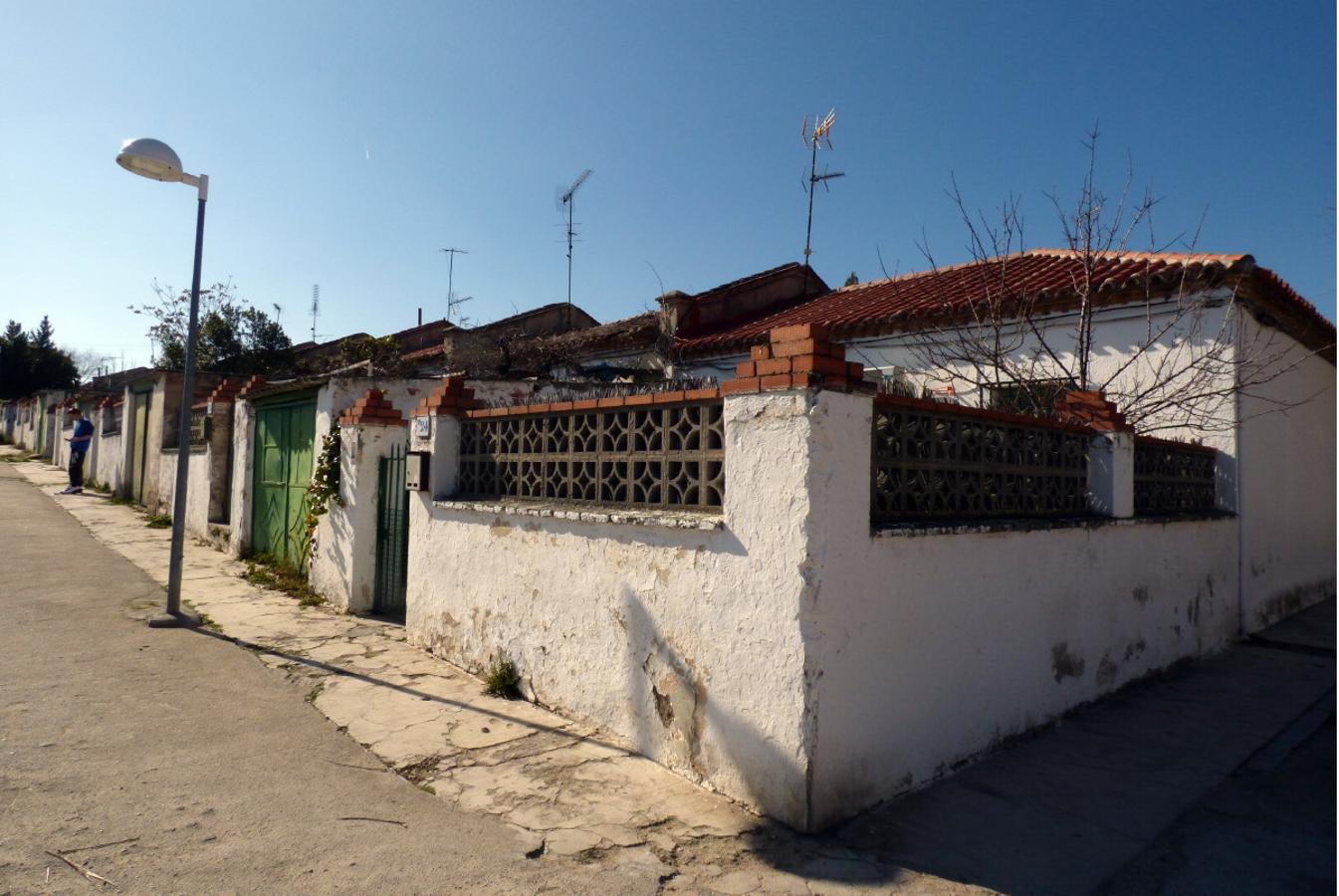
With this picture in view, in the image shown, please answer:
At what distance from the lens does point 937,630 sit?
13.6ft

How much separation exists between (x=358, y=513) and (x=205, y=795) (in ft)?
13.8

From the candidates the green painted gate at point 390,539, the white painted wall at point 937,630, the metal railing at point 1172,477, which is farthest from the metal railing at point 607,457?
the metal railing at point 1172,477

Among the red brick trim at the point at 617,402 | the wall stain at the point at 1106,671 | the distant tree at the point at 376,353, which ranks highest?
the distant tree at the point at 376,353

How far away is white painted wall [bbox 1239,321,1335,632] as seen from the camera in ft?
27.1

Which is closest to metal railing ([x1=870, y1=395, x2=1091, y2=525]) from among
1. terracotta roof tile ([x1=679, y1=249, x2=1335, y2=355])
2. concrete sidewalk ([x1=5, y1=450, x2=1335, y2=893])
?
concrete sidewalk ([x1=5, y1=450, x2=1335, y2=893])

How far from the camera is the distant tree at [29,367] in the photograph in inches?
1601

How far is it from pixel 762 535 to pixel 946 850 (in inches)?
58.7

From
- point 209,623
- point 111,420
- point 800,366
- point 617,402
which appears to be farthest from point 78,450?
point 800,366

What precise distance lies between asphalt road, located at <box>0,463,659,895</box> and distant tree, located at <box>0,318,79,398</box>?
43.2 metres

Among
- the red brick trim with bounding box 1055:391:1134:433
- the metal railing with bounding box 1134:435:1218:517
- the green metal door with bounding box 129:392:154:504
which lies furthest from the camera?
the green metal door with bounding box 129:392:154:504

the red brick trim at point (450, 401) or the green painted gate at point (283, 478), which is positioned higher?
the red brick trim at point (450, 401)

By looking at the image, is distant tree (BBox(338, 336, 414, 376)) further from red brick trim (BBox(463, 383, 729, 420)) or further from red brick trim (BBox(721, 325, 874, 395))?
red brick trim (BBox(721, 325, 874, 395))

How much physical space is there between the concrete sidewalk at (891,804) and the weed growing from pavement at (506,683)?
4.7 inches

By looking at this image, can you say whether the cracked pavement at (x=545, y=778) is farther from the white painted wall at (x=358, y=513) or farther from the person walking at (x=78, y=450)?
the person walking at (x=78, y=450)
